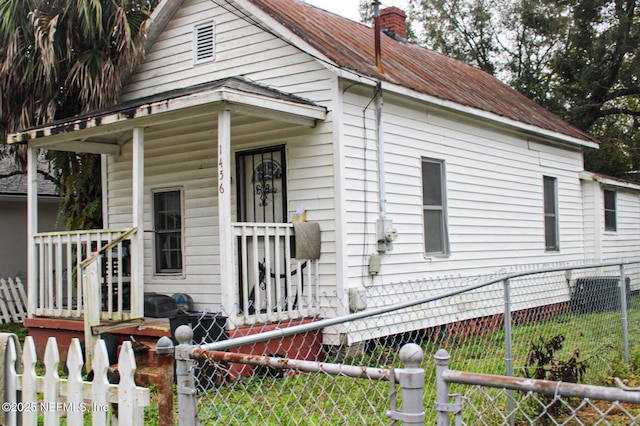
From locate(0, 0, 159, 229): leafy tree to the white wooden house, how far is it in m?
0.47

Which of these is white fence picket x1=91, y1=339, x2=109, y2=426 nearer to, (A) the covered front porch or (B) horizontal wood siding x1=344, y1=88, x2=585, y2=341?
(A) the covered front porch

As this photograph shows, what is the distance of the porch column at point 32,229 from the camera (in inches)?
375

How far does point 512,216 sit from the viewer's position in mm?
12781

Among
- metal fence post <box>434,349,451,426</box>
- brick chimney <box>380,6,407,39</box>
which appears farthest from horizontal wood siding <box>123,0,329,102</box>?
metal fence post <box>434,349,451,426</box>

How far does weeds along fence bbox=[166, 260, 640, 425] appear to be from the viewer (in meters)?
4.04

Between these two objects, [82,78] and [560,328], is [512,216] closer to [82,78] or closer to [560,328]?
[560,328]


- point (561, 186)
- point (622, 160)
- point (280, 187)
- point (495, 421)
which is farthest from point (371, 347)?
point (622, 160)

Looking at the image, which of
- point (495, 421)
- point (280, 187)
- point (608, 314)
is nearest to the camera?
point (495, 421)

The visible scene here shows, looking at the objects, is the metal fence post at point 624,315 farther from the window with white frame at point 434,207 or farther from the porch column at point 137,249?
the porch column at point 137,249

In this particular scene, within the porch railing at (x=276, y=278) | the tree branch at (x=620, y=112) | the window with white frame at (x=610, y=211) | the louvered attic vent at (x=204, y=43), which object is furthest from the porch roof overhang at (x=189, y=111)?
the tree branch at (x=620, y=112)

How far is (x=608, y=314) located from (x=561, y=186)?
8.34 meters

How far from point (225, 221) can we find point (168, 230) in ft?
11.2

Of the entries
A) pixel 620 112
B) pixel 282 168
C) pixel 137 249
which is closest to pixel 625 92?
pixel 620 112

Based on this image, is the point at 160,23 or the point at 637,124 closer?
the point at 160,23
